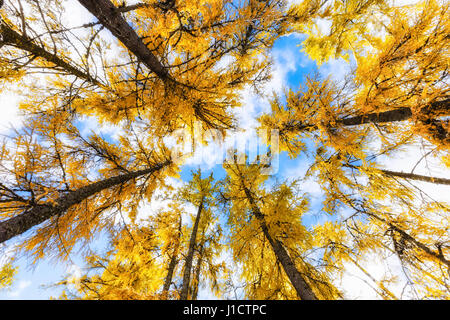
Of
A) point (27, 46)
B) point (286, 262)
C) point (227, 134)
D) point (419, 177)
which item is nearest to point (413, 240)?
point (419, 177)

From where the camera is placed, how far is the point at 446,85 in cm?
236

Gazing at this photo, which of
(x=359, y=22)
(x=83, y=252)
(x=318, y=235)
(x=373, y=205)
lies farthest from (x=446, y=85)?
(x=83, y=252)

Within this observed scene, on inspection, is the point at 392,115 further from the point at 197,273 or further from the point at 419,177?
the point at 197,273

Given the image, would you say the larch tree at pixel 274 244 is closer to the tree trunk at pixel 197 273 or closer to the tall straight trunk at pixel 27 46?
the tree trunk at pixel 197 273

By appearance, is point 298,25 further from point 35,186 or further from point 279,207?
point 35,186

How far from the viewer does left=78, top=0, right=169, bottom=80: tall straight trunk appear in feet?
6.61

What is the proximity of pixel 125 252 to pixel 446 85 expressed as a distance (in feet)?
24.4

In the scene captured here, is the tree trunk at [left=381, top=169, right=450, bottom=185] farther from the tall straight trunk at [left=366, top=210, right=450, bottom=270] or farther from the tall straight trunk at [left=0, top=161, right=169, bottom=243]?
the tall straight trunk at [left=0, top=161, right=169, bottom=243]

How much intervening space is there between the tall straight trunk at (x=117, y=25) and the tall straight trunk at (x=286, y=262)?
4357 millimetres

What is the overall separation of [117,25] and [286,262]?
18.6 feet

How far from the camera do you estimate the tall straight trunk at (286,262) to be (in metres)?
3.43

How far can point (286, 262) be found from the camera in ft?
13.0

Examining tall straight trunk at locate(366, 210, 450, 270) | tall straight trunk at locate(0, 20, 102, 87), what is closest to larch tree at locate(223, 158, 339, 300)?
tall straight trunk at locate(366, 210, 450, 270)

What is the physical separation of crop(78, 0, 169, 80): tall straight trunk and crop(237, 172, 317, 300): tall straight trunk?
4.36 meters
